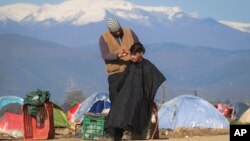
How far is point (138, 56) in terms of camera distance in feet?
37.1

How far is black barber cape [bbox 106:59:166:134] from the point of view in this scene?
11.3 metres

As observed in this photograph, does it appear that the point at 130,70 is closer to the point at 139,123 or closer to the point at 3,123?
the point at 139,123

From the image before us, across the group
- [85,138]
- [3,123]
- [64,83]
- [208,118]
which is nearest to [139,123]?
[85,138]

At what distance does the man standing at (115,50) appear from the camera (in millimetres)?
11531

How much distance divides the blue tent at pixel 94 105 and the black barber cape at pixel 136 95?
24.0ft

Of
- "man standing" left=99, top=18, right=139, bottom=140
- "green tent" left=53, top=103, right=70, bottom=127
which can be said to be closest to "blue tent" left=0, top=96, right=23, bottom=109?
"green tent" left=53, top=103, right=70, bottom=127

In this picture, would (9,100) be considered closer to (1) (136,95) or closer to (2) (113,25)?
(2) (113,25)

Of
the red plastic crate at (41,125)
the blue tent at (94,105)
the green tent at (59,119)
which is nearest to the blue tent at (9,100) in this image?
the blue tent at (94,105)

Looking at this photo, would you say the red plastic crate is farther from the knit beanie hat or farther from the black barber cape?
the knit beanie hat

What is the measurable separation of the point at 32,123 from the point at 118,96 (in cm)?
248

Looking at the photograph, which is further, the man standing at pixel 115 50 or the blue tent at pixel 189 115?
the blue tent at pixel 189 115

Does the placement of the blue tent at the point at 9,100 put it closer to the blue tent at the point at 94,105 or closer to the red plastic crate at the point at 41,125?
the blue tent at the point at 94,105

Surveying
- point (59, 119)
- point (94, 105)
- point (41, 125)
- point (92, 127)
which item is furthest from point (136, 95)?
point (94, 105)

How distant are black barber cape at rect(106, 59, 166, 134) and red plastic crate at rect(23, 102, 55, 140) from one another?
1977mm
